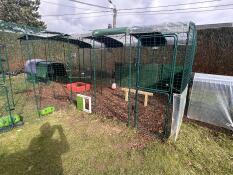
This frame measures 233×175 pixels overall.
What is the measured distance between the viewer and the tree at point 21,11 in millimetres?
19078

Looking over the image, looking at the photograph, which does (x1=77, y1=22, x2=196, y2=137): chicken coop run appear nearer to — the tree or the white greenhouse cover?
the white greenhouse cover

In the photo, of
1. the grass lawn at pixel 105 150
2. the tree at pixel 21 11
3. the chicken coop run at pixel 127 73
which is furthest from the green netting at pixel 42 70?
the tree at pixel 21 11

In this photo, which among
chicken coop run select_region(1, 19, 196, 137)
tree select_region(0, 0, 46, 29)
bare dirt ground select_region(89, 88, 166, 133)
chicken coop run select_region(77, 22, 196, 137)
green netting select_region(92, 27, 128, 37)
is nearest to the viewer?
chicken coop run select_region(77, 22, 196, 137)

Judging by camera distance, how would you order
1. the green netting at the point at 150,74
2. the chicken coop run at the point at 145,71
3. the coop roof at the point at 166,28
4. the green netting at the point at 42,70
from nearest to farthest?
the coop roof at the point at 166,28
the chicken coop run at the point at 145,71
the green netting at the point at 150,74
the green netting at the point at 42,70

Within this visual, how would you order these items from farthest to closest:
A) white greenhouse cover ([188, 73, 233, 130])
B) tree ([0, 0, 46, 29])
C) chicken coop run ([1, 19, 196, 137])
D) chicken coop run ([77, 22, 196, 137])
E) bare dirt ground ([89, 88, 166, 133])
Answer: tree ([0, 0, 46, 29]), bare dirt ground ([89, 88, 166, 133]), white greenhouse cover ([188, 73, 233, 130]), chicken coop run ([1, 19, 196, 137]), chicken coop run ([77, 22, 196, 137])

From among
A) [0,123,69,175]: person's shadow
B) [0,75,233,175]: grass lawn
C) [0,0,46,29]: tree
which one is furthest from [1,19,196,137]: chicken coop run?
[0,0,46,29]: tree

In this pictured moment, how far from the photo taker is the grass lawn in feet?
10.0

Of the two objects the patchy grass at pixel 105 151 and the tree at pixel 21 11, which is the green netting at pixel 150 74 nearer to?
the patchy grass at pixel 105 151

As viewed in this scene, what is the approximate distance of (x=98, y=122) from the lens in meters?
4.77

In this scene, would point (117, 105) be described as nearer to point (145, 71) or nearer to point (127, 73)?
point (145, 71)

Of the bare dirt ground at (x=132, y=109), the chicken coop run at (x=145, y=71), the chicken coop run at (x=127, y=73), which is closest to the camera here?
the chicken coop run at (x=145, y=71)

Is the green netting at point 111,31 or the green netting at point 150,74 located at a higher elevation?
the green netting at point 111,31

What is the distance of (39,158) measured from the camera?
3314 mm

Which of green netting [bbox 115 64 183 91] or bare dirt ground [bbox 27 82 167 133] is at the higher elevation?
green netting [bbox 115 64 183 91]
